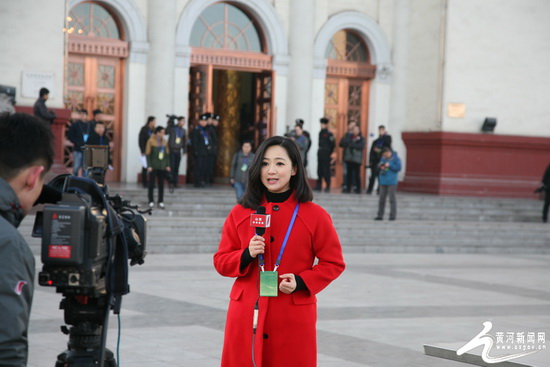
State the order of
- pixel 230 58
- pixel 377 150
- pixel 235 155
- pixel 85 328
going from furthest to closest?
pixel 230 58
pixel 377 150
pixel 235 155
pixel 85 328

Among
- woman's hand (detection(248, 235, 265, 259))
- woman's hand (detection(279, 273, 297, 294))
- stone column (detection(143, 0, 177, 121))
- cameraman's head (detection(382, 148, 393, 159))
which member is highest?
stone column (detection(143, 0, 177, 121))

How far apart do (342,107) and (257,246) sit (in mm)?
20360

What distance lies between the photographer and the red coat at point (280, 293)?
446cm

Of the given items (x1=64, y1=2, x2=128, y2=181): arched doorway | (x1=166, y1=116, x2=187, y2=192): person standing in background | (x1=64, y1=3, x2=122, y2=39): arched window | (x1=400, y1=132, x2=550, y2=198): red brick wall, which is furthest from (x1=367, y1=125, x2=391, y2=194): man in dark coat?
(x1=64, y1=3, x2=122, y2=39): arched window

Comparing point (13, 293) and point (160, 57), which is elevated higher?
point (160, 57)

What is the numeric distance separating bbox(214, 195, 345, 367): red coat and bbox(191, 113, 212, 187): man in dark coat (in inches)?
633

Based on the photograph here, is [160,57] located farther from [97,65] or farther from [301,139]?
[301,139]

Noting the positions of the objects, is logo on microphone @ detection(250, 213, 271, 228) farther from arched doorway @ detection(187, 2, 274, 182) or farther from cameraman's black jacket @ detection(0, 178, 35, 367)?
arched doorway @ detection(187, 2, 274, 182)

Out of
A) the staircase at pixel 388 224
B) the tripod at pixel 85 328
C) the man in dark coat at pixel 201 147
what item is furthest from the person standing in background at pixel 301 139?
the tripod at pixel 85 328

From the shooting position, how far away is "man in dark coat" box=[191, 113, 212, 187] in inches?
813

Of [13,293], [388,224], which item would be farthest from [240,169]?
[13,293]

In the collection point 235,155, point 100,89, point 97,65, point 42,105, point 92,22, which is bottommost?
point 235,155

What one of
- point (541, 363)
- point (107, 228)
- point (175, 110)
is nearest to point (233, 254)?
point (107, 228)

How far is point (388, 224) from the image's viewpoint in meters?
18.3
